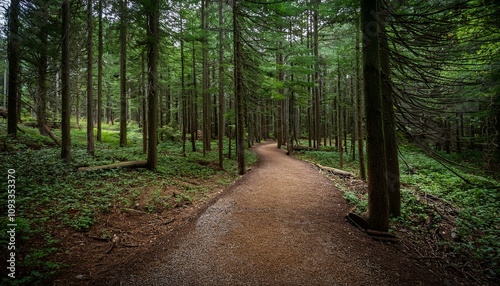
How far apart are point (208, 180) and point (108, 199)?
15.4 feet

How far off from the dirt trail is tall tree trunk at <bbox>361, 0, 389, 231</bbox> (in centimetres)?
79

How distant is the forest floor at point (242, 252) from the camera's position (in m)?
3.48

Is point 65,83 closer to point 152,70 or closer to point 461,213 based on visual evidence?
point 152,70

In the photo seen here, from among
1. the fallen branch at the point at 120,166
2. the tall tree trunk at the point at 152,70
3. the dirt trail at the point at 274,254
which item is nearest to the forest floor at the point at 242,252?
the dirt trail at the point at 274,254

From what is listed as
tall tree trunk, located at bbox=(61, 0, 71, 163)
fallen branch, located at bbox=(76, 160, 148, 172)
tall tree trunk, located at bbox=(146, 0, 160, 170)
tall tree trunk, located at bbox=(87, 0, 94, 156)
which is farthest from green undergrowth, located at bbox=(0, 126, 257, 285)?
tall tree trunk, located at bbox=(146, 0, 160, 170)

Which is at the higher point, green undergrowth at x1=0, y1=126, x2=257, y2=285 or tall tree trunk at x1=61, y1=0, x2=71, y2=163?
tall tree trunk at x1=61, y1=0, x2=71, y2=163

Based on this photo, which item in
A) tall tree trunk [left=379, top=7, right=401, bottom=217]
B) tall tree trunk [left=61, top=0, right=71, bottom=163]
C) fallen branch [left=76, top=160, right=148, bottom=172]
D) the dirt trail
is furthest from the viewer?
tall tree trunk [left=61, top=0, right=71, bottom=163]

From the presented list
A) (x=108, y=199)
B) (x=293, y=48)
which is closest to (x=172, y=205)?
(x=108, y=199)

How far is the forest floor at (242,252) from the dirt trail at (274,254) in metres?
0.02

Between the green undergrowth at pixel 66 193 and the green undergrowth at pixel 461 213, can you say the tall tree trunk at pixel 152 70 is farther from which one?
the green undergrowth at pixel 461 213

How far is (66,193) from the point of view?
6.18 meters

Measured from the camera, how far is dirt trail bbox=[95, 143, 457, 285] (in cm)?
347

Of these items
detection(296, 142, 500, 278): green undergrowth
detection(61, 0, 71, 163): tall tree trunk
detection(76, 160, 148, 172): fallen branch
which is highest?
detection(61, 0, 71, 163): tall tree trunk

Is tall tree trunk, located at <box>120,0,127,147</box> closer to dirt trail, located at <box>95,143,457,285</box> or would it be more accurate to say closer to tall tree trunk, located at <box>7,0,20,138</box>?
tall tree trunk, located at <box>7,0,20,138</box>
